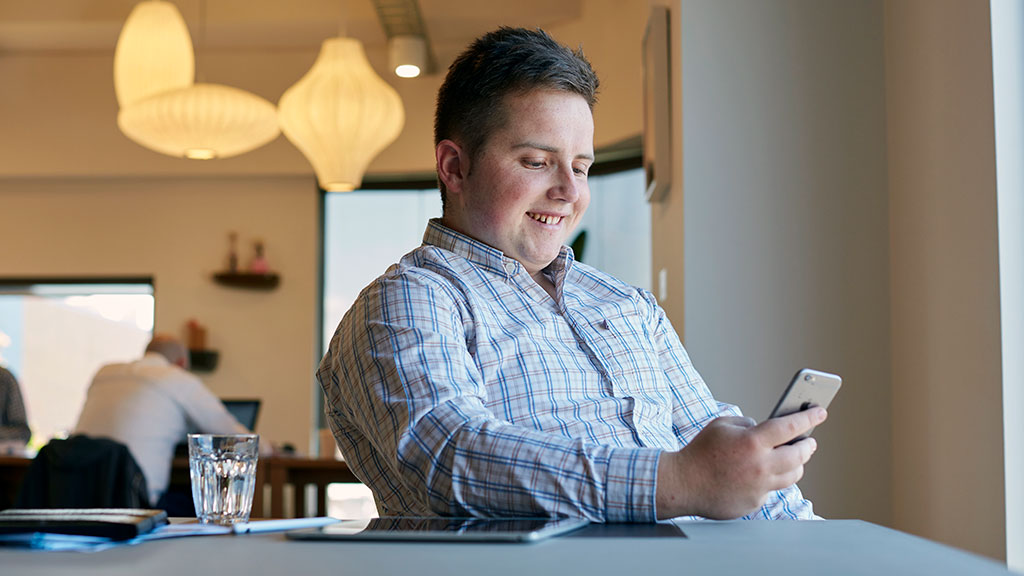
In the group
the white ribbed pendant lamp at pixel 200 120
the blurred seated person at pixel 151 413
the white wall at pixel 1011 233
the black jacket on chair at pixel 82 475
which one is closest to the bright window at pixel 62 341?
the white ribbed pendant lamp at pixel 200 120

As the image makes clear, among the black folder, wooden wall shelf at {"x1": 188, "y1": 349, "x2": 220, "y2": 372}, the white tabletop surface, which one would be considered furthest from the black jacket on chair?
the white tabletop surface

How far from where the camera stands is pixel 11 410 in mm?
5438

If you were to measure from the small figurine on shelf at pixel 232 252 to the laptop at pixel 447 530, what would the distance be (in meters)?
5.54

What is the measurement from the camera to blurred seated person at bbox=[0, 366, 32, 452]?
537cm

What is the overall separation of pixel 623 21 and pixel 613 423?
3.86m

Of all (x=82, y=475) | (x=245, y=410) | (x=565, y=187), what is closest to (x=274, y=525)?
(x=565, y=187)

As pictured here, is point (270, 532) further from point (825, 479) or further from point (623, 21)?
point (623, 21)

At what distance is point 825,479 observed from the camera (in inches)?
104

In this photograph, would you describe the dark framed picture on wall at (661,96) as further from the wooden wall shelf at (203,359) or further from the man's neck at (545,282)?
the wooden wall shelf at (203,359)

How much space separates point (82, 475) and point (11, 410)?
6.89 feet

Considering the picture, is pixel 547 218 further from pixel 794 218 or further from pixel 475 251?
pixel 794 218

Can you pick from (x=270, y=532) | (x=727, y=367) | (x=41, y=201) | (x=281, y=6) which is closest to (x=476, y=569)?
(x=270, y=532)

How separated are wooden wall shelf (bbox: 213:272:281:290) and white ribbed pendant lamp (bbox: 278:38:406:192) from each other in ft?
5.67

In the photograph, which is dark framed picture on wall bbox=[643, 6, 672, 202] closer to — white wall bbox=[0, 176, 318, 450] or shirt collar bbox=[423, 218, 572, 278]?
shirt collar bbox=[423, 218, 572, 278]
